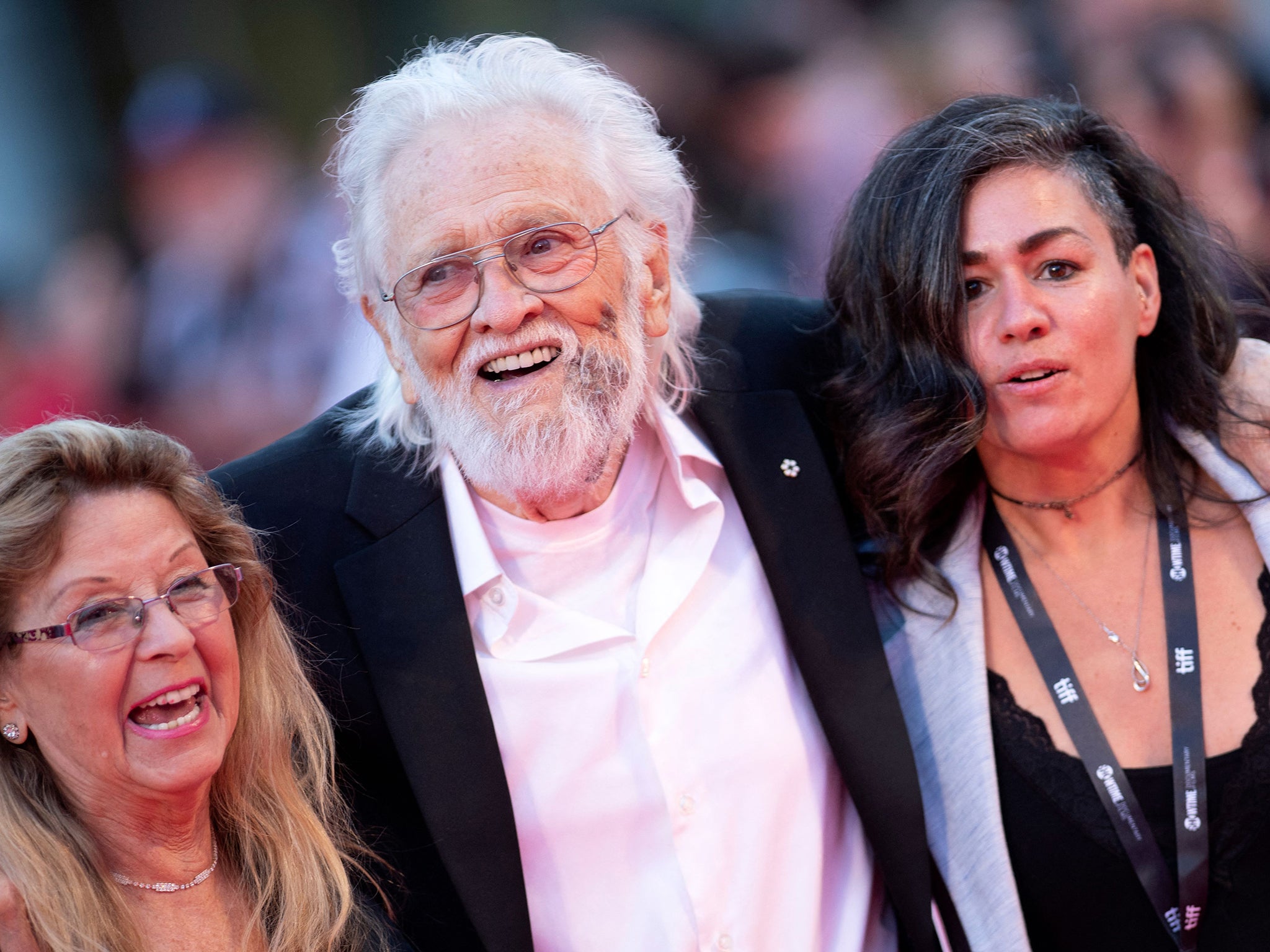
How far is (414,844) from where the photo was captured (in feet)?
8.11

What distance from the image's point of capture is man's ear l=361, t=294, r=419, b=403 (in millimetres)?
2754

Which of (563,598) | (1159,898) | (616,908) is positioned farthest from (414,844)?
(1159,898)

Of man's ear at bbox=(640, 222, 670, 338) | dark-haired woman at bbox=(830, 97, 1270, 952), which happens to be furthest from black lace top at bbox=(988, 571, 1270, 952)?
man's ear at bbox=(640, 222, 670, 338)

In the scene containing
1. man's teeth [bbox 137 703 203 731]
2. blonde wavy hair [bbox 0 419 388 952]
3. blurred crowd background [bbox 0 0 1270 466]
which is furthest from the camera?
blurred crowd background [bbox 0 0 1270 466]

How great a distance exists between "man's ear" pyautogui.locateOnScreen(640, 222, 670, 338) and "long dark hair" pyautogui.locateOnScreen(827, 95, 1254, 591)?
0.42m

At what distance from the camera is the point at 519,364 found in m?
2.60

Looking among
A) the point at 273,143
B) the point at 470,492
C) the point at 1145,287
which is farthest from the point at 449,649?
the point at 273,143

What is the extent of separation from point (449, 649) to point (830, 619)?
0.80 m

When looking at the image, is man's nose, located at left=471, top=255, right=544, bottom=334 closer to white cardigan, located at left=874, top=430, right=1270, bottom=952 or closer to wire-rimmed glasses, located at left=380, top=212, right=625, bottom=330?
wire-rimmed glasses, located at left=380, top=212, right=625, bottom=330

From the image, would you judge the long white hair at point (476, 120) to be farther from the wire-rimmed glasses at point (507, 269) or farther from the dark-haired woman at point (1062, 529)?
the dark-haired woman at point (1062, 529)

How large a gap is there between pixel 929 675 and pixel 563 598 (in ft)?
2.66

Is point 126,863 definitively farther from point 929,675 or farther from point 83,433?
point 929,675

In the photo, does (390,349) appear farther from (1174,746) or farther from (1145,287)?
(1174,746)

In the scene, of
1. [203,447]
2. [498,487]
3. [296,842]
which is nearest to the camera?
[296,842]
